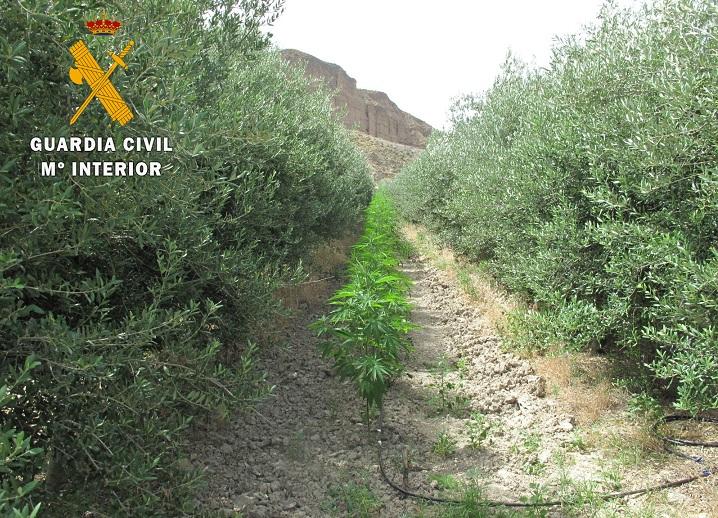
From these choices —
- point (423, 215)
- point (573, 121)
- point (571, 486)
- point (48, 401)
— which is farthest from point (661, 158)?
point (423, 215)

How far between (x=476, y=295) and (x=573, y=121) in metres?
5.73

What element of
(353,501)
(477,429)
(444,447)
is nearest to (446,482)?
(444,447)

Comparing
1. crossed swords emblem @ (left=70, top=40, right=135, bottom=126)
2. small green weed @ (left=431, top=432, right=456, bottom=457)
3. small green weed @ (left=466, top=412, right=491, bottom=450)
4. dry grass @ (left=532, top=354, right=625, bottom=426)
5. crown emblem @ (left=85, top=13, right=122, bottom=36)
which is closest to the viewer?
crossed swords emblem @ (left=70, top=40, right=135, bottom=126)

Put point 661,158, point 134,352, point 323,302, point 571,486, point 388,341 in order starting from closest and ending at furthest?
point 134,352 < point 571,486 < point 661,158 < point 388,341 < point 323,302

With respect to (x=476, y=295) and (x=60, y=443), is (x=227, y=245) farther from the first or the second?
(x=476, y=295)

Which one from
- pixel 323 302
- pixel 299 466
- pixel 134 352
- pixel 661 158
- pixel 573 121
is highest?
pixel 573 121

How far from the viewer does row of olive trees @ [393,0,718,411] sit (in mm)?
4809

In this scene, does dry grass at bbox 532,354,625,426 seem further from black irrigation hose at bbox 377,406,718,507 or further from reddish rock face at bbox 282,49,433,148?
reddish rock face at bbox 282,49,433,148

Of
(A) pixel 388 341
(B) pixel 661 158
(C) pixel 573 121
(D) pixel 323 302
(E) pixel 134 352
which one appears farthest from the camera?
(D) pixel 323 302

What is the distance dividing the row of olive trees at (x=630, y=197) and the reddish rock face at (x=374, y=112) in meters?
106

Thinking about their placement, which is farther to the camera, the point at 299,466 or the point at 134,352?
the point at 299,466

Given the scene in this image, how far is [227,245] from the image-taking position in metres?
6.24

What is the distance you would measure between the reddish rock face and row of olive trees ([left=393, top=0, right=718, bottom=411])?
10588 cm

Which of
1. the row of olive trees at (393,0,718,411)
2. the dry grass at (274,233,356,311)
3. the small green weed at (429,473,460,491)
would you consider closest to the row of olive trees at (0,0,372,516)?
the small green weed at (429,473,460,491)
